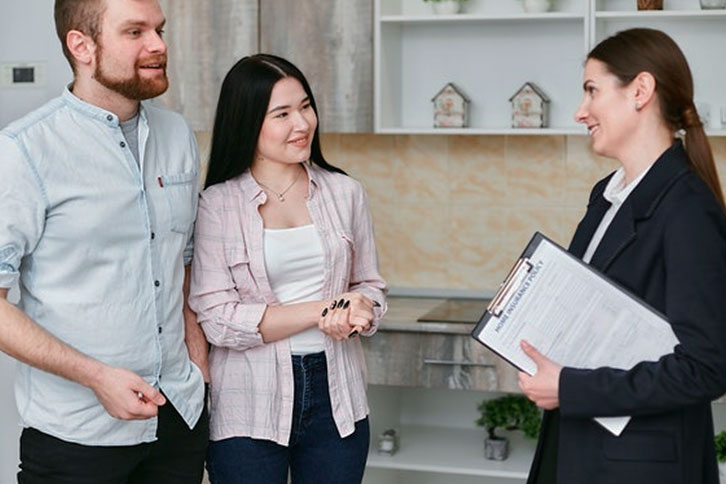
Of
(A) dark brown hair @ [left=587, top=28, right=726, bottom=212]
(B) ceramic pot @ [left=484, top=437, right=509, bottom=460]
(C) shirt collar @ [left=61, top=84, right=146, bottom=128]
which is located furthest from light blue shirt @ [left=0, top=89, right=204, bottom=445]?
(B) ceramic pot @ [left=484, top=437, right=509, bottom=460]

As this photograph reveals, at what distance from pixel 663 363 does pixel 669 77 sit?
1.63ft

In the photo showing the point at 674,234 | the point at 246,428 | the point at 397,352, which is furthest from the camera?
the point at 397,352

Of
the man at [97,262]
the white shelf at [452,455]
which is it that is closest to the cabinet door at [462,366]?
the white shelf at [452,455]

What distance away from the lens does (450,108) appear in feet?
13.2

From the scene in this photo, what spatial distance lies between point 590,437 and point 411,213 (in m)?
2.26

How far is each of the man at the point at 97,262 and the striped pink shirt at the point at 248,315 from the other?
12 cm

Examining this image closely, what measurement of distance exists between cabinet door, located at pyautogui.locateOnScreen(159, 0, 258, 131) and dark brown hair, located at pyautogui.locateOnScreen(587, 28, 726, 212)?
2044 millimetres

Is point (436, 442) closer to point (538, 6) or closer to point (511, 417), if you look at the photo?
point (511, 417)

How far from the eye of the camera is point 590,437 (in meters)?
2.07

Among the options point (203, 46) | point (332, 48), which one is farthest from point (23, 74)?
point (332, 48)

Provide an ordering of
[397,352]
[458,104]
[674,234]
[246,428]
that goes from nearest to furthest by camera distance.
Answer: [674,234] < [246,428] < [397,352] < [458,104]

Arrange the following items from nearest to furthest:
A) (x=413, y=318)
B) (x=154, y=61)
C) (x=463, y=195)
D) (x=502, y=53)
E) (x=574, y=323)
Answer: (x=574, y=323) → (x=154, y=61) → (x=413, y=318) → (x=502, y=53) → (x=463, y=195)

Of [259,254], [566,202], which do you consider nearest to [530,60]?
[566,202]

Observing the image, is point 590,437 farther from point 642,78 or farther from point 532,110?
point 532,110
